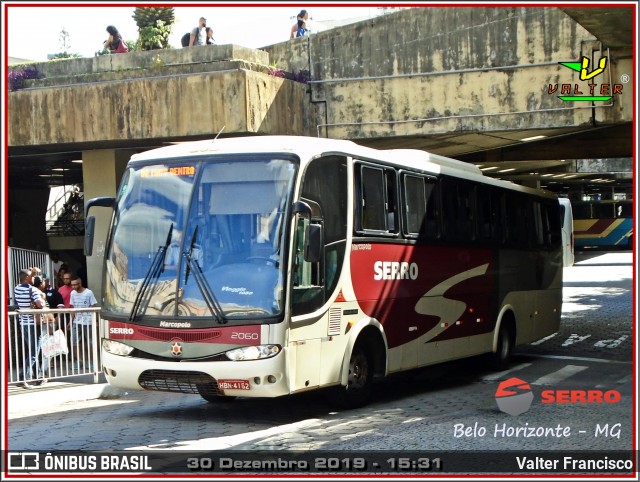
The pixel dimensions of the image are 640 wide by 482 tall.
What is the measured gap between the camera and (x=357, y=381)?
12977 mm

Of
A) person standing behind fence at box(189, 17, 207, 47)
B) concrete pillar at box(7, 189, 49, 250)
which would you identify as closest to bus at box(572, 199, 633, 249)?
concrete pillar at box(7, 189, 49, 250)

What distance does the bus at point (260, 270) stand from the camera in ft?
37.1

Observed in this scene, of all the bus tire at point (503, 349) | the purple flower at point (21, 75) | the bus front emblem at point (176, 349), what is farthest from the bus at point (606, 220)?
the bus front emblem at point (176, 349)

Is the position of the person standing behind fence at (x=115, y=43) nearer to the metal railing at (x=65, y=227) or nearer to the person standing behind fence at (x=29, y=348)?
the person standing behind fence at (x=29, y=348)

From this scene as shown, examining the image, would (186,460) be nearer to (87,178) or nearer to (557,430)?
(557,430)

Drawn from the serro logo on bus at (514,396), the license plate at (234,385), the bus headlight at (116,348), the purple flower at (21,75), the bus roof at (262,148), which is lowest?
the serro logo on bus at (514,396)

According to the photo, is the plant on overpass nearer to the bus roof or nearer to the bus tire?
the bus tire

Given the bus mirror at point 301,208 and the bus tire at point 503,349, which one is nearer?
the bus mirror at point 301,208

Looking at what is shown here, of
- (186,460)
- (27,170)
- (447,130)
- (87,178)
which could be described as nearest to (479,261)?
(447,130)

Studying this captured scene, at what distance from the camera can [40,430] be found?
12000 mm

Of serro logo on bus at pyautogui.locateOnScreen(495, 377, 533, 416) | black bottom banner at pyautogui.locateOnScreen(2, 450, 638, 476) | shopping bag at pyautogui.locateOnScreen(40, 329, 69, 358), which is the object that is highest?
shopping bag at pyautogui.locateOnScreen(40, 329, 69, 358)

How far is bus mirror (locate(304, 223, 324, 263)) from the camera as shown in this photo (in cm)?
1138

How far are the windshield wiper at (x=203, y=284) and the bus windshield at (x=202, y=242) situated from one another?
11 millimetres

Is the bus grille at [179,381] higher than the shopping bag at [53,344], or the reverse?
the bus grille at [179,381]
